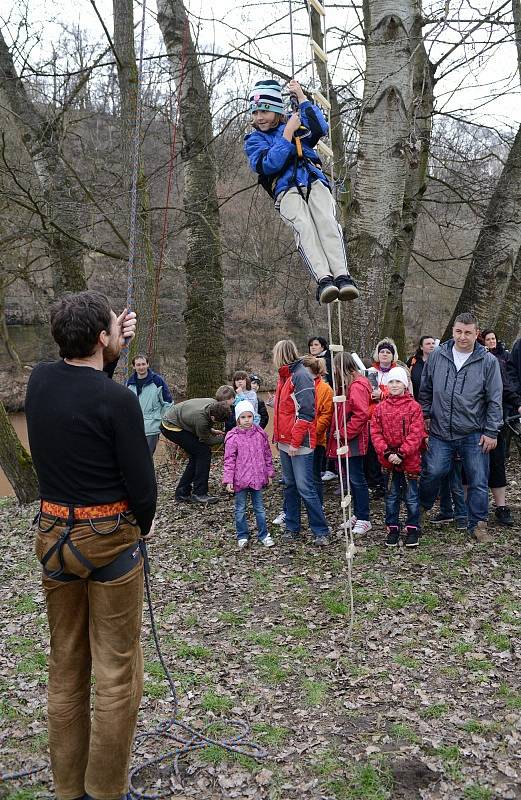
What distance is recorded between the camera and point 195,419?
8547 mm

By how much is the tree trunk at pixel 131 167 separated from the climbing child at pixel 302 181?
3.84 meters

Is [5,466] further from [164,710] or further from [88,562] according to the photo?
[88,562]

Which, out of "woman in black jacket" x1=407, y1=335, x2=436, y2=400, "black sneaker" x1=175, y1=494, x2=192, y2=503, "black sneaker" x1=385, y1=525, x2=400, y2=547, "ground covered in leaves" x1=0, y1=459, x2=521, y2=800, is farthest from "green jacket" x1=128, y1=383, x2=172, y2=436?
"black sneaker" x1=385, y1=525, x2=400, y2=547

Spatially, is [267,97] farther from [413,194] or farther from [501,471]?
[413,194]

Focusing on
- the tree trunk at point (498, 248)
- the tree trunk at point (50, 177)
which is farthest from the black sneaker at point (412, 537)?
the tree trunk at point (50, 177)

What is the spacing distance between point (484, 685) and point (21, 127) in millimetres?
11460

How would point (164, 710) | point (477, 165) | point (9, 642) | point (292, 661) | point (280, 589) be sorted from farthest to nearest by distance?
point (477, 165)
point (280, 589)
point (9, 642)
point (292, 661)
point (164, 710)

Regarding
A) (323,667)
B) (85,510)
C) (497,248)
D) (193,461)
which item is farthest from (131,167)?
(85,510)

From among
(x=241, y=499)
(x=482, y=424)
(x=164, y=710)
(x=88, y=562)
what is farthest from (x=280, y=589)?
(x=88, y=562)

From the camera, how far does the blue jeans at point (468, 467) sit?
679 centimetres

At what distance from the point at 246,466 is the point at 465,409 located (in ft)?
7.49

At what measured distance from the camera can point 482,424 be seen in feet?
22.1

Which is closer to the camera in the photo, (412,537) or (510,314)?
(412,537)

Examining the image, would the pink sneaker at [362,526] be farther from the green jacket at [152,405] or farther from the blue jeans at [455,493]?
the green jacket at [152,405]
